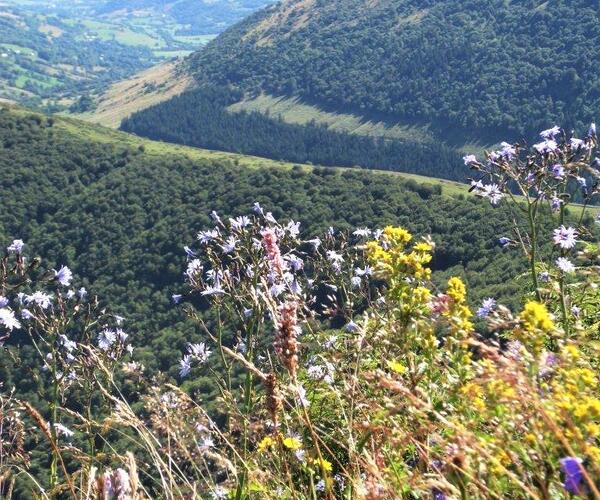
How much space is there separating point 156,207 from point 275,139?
81426 millimetres

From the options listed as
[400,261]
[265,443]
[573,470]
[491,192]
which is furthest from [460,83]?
[573,470]

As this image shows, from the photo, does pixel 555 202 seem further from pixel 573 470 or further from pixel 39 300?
pixel 573 470

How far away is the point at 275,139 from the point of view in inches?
6668

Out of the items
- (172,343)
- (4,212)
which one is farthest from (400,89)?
(172,343)

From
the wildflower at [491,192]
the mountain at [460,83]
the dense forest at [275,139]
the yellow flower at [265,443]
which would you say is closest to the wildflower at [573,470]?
the yellow flower at [265,443]

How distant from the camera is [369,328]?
11.2 ft

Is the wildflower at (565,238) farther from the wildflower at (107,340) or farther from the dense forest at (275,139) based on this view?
the dense forest at (275,139)

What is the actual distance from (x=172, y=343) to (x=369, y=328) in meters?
56.4

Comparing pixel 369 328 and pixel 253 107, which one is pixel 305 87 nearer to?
pixel 253 107

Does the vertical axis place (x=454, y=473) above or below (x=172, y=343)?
above

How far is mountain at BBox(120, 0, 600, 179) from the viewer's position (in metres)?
147

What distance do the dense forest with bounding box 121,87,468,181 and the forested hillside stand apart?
142 ft

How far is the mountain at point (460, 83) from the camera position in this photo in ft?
483

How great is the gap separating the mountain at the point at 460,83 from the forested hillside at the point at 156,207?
52.4 metres
